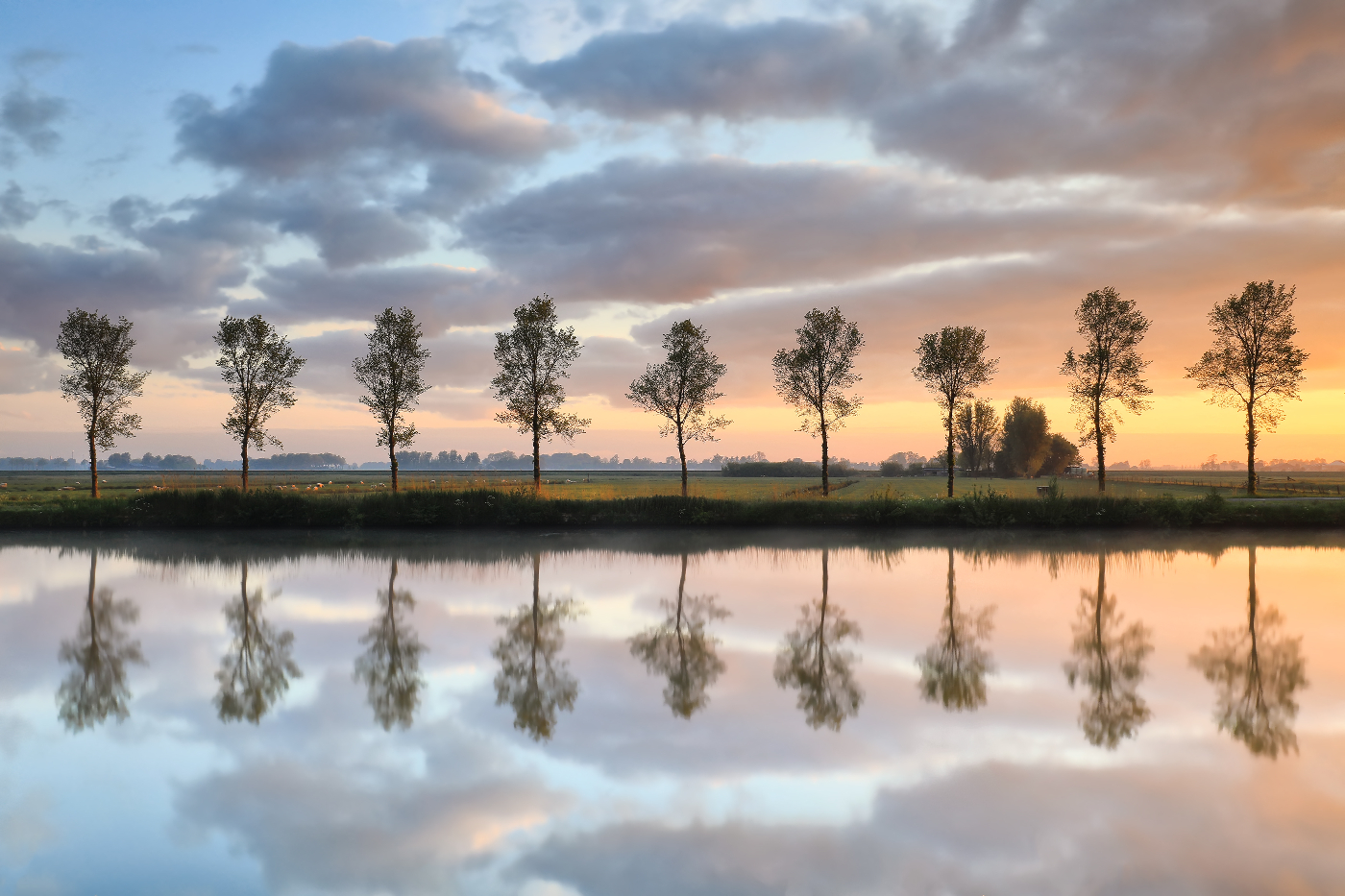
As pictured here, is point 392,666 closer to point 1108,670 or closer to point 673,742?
point 673,742

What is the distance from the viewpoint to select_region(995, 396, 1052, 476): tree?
381 feet

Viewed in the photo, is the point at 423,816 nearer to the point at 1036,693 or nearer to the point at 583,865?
the point at 583,865

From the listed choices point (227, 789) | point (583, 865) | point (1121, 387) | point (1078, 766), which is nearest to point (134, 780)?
point (227, 789)

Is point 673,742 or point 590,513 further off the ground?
point 590,513

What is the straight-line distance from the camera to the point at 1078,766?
23.9 feet

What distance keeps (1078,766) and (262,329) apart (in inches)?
2258

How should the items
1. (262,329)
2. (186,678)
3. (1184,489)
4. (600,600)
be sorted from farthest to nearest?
(1184,489), (262,329), (600,600), (186,678)

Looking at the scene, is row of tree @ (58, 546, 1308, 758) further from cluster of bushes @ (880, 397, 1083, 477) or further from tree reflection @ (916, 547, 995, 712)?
cluster of bushes @ (880, 397, 1083, 477)

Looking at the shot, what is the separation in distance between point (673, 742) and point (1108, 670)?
664 centimetres

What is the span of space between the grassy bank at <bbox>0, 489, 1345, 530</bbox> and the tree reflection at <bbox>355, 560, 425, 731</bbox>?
61.4 feet

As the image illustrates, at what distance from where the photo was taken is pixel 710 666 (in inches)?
440

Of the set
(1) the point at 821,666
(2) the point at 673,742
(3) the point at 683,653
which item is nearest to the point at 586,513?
(3) the point at 683,653

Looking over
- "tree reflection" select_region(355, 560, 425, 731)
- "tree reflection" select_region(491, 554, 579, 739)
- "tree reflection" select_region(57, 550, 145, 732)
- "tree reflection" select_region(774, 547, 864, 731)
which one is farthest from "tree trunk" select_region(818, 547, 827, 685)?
"tree reflection" select_region(57, 550, 145, 732)

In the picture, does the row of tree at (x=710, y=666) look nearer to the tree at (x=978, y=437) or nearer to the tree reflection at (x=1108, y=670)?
the tree reflection at (x=1108, y=670)
